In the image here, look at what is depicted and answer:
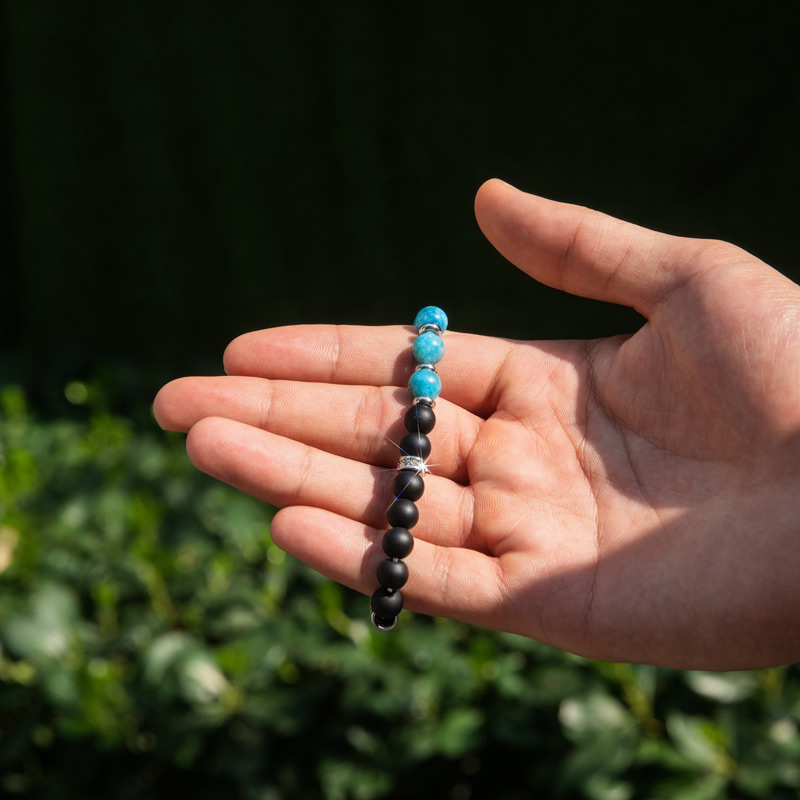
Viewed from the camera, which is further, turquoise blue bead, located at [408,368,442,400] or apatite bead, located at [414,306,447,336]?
apatite bead, located at [414,306,447,336]

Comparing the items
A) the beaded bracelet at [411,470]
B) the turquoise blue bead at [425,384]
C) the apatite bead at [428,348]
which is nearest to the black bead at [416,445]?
the beaded bracelet at [411,470]

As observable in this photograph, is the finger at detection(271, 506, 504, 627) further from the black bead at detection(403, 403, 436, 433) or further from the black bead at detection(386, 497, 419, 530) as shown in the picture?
the black bead at detection(403, 403, 436, 433)

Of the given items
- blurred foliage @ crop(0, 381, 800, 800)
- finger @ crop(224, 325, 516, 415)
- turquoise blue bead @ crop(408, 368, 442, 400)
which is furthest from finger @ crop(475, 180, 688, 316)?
blurred foliage @ crop(0, 381, 800, 800)

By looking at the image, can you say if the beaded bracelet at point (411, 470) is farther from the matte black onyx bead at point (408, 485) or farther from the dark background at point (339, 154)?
the dark background at point (339, 154)

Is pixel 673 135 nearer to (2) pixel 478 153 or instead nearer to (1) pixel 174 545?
Result: (2) pixel 478 153

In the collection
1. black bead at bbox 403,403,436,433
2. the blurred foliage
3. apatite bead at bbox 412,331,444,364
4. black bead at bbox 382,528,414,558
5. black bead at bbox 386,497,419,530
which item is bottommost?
the blurred foliage

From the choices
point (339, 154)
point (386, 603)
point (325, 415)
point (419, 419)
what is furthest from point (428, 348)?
point (339, 154)

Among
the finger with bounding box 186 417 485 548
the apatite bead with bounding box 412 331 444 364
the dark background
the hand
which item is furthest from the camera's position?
the dark background
